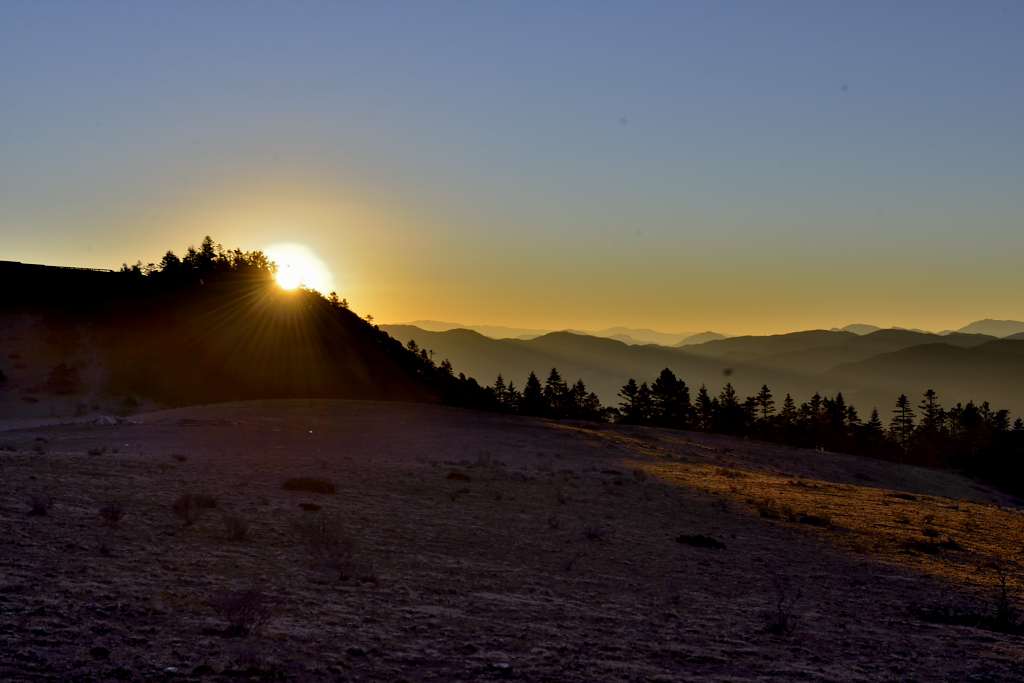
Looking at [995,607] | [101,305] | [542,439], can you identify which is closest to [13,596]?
[995,607]

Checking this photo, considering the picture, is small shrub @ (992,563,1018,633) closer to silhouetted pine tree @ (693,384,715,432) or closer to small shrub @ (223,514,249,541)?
small shrub @ (223,514,249,541)

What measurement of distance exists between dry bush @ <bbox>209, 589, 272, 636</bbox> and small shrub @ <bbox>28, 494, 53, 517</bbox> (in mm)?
5900

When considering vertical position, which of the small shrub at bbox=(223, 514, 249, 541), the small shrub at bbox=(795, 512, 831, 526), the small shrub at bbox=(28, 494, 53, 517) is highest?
the small shrub at bbox=(28, 494, 53, 517)

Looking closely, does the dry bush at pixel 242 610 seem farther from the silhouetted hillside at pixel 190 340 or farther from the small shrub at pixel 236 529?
the silhouetted hillside at pixel 190 340

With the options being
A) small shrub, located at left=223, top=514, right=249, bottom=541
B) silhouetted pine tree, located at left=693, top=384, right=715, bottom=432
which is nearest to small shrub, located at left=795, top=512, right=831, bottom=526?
small shrub, located at left=223, top=514, right=249, bottom=541

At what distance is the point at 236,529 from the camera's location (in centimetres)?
1459

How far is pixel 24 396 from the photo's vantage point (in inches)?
2411

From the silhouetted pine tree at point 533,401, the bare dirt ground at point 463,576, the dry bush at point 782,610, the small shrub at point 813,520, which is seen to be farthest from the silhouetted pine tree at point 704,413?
the dry bush at point 782,610

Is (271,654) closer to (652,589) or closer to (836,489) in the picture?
(652,589)

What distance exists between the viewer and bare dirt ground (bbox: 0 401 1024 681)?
9.27 meters

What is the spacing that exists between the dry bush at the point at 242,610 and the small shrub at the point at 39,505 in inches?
232

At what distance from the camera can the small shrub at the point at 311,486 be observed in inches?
818

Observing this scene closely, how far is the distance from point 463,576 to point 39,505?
8471 mm

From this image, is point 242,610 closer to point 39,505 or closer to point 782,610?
point 39,505
